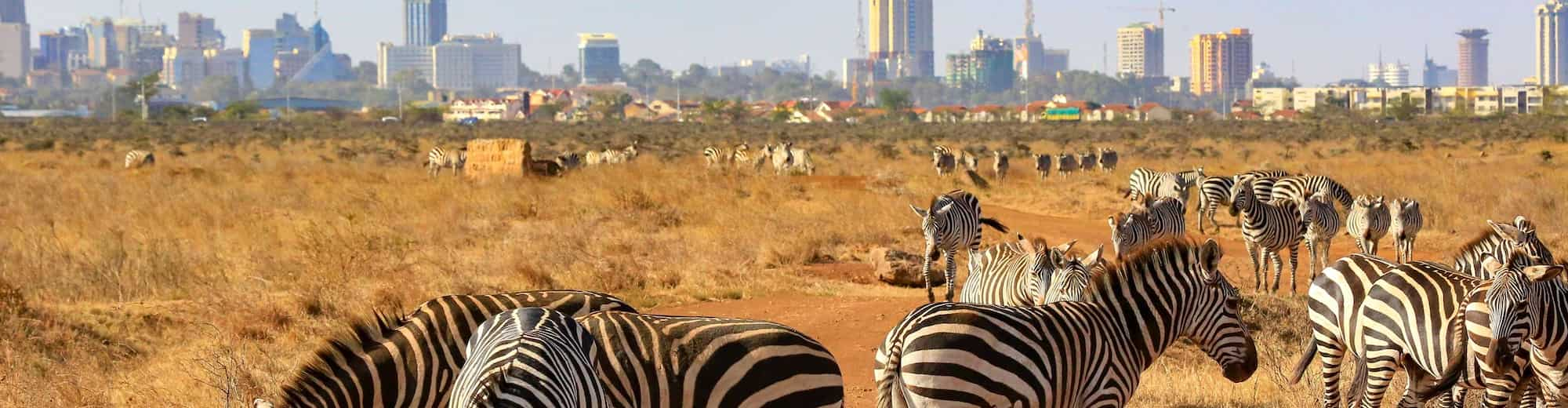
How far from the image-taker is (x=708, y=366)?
5.50m

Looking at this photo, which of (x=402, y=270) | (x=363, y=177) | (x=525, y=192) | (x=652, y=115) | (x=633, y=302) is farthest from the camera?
(x=652, y=115)

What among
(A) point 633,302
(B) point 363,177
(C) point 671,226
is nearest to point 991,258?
(A) point 633,302

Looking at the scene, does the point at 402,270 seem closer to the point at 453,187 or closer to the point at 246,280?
the point at 246,280

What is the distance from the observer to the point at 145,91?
129125 mm

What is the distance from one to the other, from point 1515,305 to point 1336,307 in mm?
1218

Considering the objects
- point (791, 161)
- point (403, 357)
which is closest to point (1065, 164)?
point (791, 161)

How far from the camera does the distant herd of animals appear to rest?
212 inches

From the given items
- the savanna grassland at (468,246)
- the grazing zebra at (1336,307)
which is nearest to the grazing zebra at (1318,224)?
the savanna grassland at (468,246)

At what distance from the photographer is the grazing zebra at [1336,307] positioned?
7.73 m

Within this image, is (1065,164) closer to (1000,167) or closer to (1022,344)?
(1000,167)

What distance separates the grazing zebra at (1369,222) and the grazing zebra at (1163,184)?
21.8 ft

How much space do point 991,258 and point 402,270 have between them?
22.0 ft

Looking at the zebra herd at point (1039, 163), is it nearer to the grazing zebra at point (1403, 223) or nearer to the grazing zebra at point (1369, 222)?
the grazing zebra at point (1369, 222)

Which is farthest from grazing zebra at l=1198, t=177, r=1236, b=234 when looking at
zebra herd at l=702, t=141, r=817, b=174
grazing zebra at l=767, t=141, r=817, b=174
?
grazing zebra at l=767, t=141, r=817, b=174
